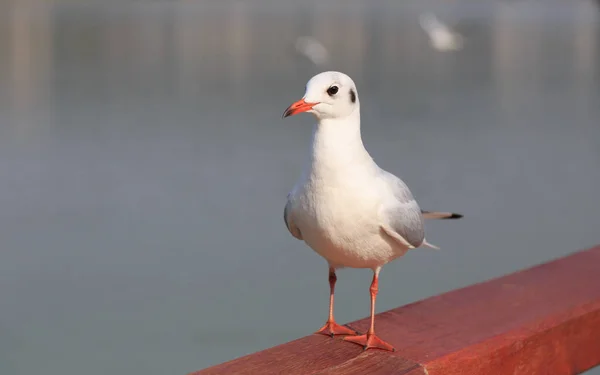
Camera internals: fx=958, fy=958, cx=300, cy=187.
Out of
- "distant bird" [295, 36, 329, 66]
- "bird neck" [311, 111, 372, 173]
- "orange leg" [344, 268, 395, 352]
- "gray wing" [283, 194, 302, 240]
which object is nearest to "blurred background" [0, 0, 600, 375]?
"distant bird" [295, 36, 329, 66]

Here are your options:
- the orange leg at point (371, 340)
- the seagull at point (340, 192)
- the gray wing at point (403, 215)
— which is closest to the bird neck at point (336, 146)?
the seagull at point (340, 192)

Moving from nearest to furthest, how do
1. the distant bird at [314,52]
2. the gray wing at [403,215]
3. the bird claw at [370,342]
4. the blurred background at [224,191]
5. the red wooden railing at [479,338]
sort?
the red wooden railing at [479,338], the bird claw at [370,342], the gray wing at [403,215], the blurred background at [224,191], the distant bird at [314,52]

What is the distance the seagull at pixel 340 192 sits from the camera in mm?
2277

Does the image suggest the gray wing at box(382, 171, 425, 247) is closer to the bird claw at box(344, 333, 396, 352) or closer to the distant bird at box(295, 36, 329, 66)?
the bird claw at box(344, 333, 396, 352)

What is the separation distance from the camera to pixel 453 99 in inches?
559

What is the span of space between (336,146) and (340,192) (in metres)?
0.11

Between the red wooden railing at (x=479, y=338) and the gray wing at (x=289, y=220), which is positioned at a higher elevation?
the gray wing at (x=289, y=220)

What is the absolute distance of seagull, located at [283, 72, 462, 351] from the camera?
7.47 feet

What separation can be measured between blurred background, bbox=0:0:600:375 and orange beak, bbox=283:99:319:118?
3294mm

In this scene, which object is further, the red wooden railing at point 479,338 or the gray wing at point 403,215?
the gray wing at point 403,215

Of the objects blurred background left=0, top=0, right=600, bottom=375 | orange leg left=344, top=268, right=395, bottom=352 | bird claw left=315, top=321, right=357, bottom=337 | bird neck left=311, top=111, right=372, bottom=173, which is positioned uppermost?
bird neck left=311, top=111, right=372, bottom=173

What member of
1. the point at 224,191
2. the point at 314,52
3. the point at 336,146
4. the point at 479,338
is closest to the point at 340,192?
the point at 336,146

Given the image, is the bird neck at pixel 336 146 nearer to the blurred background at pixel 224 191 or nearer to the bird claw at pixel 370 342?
the bird claw at pixel 370 342

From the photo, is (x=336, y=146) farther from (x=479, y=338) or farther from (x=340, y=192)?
(x=479, y=338)
